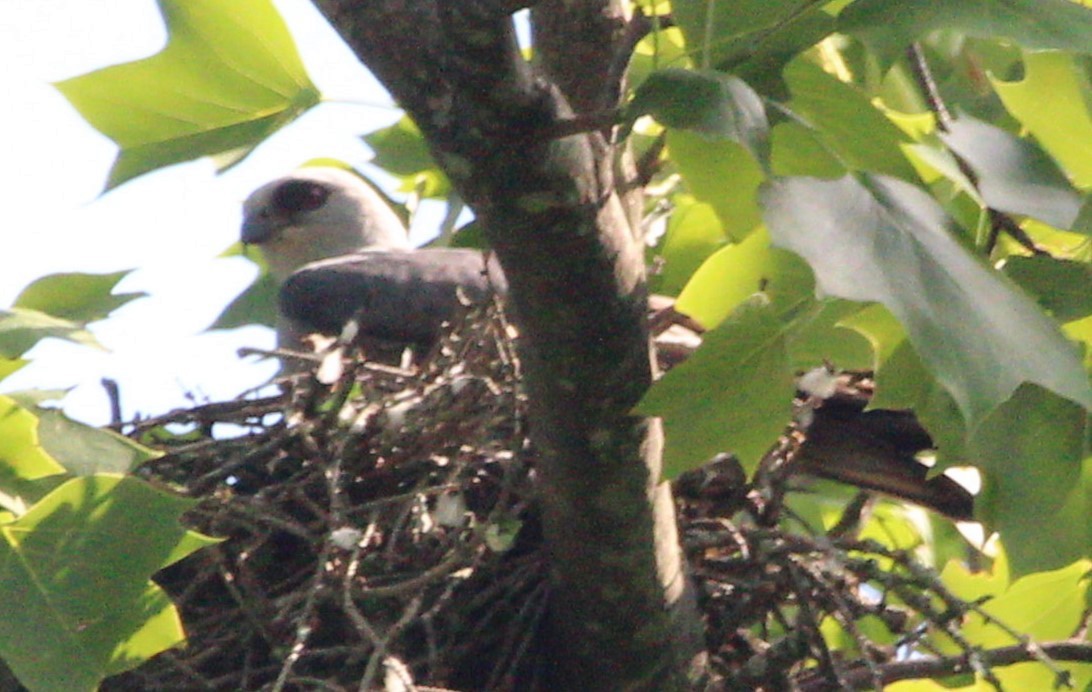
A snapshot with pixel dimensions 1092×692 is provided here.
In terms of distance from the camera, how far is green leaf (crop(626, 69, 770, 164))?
171 cm

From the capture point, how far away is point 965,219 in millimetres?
2709

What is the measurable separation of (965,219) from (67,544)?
5.26 ft

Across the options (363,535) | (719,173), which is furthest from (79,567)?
(719,173)

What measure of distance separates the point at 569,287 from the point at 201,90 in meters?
1.22

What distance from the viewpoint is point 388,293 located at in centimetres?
423

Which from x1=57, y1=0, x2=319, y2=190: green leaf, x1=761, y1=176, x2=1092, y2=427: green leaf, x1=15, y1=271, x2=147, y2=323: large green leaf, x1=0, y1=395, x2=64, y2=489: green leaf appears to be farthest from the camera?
x1=15, y1=271, x2=147, y2=323: large green leaf

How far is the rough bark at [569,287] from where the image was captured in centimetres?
196

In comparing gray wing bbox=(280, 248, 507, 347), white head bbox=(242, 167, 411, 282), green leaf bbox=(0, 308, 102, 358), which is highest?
green leaf bbox=(0, 308, 102, 358)

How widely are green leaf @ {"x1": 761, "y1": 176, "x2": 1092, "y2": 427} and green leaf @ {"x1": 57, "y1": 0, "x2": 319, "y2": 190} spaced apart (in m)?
1.55

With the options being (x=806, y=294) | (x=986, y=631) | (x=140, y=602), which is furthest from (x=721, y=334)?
(x=986, y=631)

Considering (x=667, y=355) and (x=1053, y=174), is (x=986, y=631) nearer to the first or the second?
(x=667, y=355)

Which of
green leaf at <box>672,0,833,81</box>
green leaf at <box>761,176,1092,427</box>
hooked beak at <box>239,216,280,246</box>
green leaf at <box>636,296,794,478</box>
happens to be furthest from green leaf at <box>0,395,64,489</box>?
hooked beak at <box>239,216,280,246</box>

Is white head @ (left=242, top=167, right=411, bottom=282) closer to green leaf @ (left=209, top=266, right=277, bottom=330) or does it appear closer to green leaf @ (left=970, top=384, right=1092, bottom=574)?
green leaf @ (left=209, top=266, right=277, bottom=330)

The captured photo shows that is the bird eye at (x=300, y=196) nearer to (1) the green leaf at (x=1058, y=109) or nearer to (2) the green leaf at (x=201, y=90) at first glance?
(2) the green leaf at (x=201, y=90)
